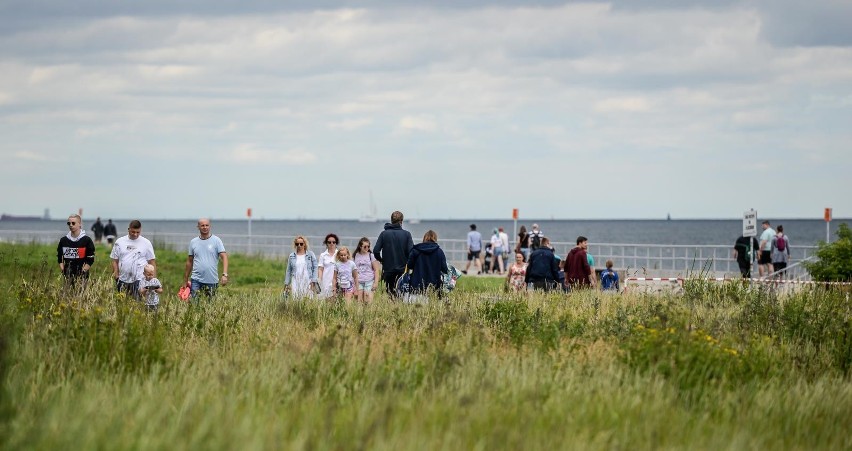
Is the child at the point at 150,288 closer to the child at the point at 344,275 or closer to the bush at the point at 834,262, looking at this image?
the child at the point at 344,275

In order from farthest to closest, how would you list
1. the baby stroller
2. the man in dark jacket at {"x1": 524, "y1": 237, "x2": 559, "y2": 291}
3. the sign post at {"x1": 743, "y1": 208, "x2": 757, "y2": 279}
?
the baby stroller < the sign post at {"x1": 743, "y1": 208, "x2": 757, "y2": 279} < the man in dark jacket at {"x1": 524, "y1": 237, "x2": 559, "y2": 291}

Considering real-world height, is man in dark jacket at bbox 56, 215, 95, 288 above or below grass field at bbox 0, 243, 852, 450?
above

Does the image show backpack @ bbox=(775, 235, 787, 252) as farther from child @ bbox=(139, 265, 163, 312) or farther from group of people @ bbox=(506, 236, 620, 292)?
child @ bbox=(139, 265, 163, 312)

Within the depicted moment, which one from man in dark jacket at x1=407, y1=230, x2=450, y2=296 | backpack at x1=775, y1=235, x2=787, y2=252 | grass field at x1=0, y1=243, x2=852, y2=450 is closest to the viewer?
grass field at x1=0, y1=243, x2=852, y2=450

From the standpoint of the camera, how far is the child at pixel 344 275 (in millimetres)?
17984

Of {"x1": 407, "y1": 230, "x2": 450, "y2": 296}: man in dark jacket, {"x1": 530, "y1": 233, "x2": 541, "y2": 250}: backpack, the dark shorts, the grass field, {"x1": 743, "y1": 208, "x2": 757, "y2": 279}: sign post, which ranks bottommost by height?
the grass field

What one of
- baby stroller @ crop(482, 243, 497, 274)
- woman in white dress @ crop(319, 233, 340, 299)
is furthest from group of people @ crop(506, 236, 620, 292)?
baby stroller @ crop(482, 243, 497, 274)

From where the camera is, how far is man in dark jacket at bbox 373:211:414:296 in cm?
1844

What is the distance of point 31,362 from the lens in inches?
366

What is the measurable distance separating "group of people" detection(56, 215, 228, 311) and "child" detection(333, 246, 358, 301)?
1.84 metres

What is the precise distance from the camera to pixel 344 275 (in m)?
18.0

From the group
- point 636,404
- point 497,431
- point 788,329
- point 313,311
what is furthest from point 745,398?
point 313,311

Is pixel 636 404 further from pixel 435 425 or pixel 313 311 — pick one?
pixel 313 311

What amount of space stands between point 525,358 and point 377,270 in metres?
8.37
